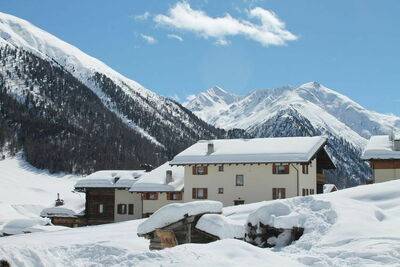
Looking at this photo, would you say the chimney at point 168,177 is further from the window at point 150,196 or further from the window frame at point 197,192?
the window frame at point 197,192

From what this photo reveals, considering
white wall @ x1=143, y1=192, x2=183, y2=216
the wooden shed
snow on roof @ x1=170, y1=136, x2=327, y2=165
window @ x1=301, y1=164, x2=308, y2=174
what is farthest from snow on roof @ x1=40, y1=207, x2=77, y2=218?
the wooden shed

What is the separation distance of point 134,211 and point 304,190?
2544 cm

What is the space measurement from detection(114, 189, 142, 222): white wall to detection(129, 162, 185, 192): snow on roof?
19.1 ft

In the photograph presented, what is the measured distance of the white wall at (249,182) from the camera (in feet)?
173

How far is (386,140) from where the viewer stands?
54.6 metres

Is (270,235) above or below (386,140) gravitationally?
below

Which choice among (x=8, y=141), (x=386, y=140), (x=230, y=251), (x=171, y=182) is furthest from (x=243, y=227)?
(x=8, y=141)

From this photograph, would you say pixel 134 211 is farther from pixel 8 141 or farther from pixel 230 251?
pixel 8 141

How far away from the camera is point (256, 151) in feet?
181

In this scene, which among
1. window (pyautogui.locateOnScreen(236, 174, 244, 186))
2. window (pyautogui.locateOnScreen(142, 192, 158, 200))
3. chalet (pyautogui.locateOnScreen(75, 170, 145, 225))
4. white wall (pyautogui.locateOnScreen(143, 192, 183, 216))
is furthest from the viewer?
chalet (pyautogui.locateOnScreen(75, 170, 145, 225))

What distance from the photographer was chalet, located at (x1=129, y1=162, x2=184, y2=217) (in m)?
63.2

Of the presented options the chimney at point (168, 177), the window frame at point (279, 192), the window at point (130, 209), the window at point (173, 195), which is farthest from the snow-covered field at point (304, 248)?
the window at point (130, 209)

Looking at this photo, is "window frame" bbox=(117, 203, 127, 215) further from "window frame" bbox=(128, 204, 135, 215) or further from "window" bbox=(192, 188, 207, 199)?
"window" bbox=(192, 188, 207, 199)

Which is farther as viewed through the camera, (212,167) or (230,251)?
(212,167)
